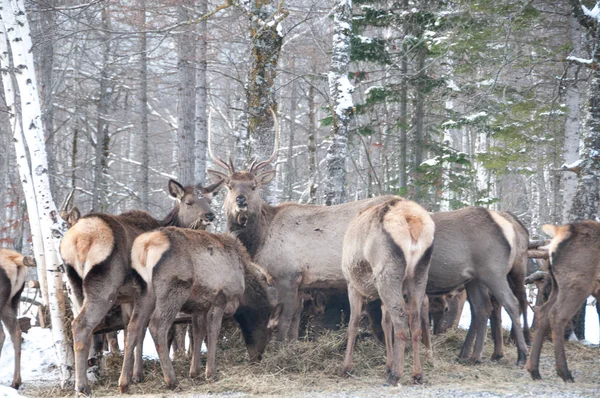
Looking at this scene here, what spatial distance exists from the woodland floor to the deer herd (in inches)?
9.1

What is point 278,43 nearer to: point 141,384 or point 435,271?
point 435,271

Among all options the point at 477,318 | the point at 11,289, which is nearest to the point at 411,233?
the point at 477,318

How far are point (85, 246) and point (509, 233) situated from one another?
543 cm

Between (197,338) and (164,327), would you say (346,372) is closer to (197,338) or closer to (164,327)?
(197,338)

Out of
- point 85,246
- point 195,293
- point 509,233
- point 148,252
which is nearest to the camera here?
point 85,246

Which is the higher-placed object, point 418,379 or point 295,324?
point 295,324

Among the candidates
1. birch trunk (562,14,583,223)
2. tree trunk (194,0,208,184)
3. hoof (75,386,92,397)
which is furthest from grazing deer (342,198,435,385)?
tree trunk (194,0,208,184)

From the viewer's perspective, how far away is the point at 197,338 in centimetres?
835

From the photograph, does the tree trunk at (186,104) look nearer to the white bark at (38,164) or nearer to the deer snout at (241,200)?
the deer snout at (241,200)

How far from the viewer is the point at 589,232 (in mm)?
7727

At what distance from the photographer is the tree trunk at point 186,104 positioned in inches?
677

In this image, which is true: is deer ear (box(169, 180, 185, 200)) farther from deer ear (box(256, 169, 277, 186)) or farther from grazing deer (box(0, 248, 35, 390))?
grazing deer (box(0, 248, 35, 390))

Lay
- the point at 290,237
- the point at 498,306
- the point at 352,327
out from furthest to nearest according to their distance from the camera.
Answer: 1. the point at 290,237
2. the point at 498,306
3. the point at 352,327

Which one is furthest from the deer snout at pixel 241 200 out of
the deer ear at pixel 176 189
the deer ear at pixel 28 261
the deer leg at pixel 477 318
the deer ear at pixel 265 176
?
the deer leg at pixel 477 318
